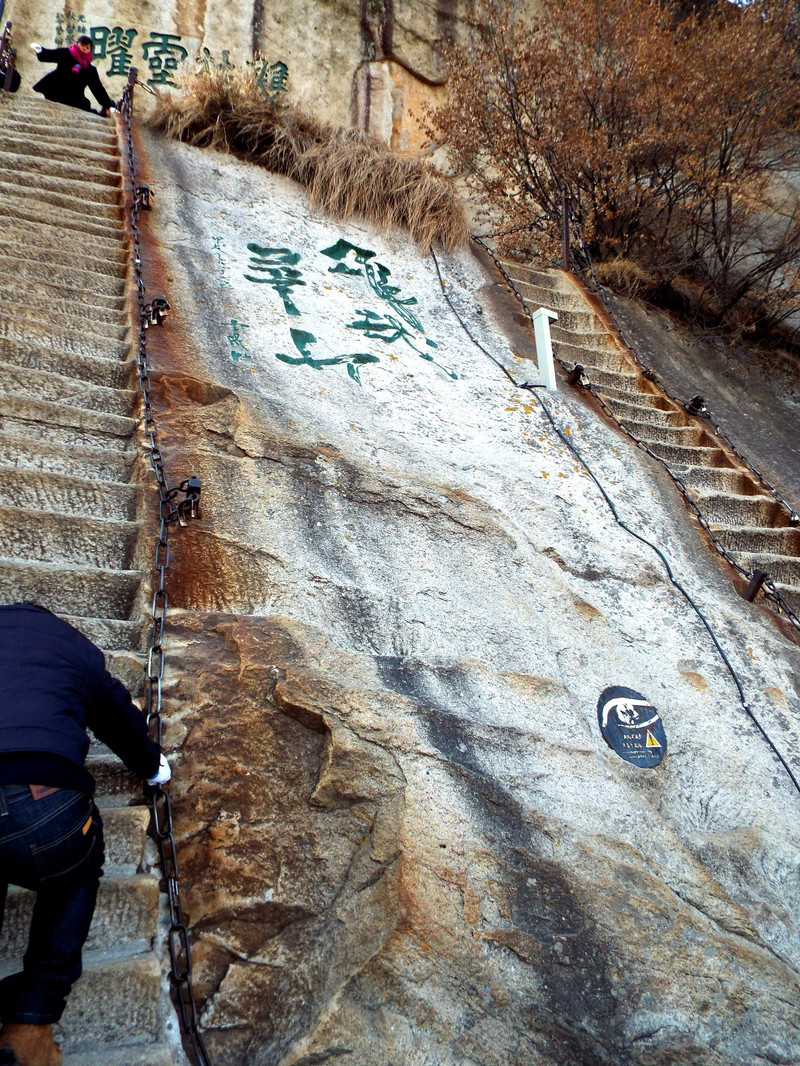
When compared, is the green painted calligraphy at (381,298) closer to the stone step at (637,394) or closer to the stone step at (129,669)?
the stone step at (637,394)

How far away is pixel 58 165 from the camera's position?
628 centimetres

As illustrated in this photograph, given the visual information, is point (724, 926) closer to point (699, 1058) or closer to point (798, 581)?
point (699, 1058)

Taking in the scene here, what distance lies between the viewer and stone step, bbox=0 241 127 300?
190 inches

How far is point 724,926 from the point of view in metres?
2.58

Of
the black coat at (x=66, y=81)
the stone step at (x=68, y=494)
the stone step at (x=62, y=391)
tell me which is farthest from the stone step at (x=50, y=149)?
the stone step at (x=68, y=494)

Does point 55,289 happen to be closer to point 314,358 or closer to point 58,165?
point 314,358

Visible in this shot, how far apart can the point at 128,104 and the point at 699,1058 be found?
8.66 m

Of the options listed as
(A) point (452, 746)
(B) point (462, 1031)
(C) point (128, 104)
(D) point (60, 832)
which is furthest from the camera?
(C) point (128, 104)

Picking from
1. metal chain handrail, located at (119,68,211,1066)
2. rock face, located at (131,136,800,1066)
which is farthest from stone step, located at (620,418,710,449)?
metal chain handrail, located at (119,68,211,1066)

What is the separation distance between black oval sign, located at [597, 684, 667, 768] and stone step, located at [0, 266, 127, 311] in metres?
3.63

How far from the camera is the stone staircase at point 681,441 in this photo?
201 inches

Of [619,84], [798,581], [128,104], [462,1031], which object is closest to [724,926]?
[462,1031]

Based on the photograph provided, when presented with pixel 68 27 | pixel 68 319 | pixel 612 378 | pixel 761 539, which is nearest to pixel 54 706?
pixel 68 319

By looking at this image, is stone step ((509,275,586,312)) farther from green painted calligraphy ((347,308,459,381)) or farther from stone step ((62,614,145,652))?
stone step ((62,614,145,652))
